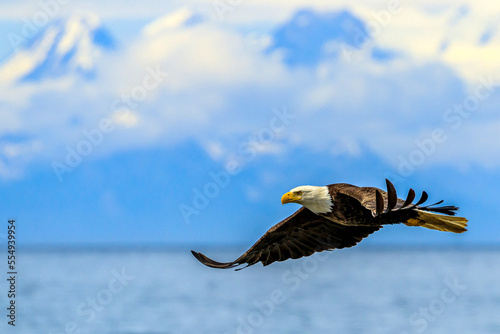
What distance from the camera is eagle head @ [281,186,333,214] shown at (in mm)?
13922

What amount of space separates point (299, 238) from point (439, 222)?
302 cm

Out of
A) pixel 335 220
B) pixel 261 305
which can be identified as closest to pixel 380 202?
pixel 335 220

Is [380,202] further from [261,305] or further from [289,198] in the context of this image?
[261,305]

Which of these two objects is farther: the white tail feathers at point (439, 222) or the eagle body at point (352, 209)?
the eagle body at point (352, 209)

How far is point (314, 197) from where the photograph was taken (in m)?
14.0

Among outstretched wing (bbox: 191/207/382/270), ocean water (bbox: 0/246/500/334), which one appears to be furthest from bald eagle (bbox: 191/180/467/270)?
ocean water (bbox: 0/246/500/334)

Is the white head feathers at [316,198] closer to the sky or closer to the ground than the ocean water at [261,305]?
closer to the sky

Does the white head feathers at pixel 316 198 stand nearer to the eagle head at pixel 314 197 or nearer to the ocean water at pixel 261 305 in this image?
the eagle head at pixel 314 197

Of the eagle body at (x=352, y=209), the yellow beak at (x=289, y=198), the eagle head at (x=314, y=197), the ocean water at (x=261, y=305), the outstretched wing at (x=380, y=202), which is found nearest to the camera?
the outstretched wing at (x=380, y=202)

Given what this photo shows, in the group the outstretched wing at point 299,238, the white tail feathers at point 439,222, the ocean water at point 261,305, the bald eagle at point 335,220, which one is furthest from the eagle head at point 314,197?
the ocean water at point 261,305

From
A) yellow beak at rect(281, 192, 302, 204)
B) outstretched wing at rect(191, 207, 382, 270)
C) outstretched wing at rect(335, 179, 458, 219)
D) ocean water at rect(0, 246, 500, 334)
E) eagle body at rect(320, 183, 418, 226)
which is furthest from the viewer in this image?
ocean water at rect(0, 246, 500, 334)

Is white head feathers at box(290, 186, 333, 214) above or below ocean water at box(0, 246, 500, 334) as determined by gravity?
above

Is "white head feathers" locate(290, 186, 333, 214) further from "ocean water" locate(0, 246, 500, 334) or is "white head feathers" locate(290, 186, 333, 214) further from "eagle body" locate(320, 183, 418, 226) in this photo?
"ocean water" locate(0, 246, 500, 334)

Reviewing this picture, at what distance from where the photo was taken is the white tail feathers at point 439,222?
12875 mm
